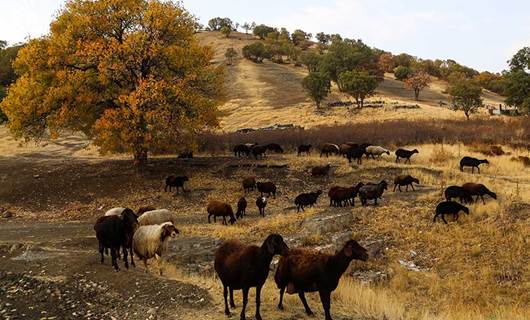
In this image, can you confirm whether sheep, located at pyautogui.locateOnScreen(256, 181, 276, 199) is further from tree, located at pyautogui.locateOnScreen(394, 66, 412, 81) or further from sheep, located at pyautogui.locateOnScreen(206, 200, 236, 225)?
tree, located at pyautogui.locateOnScreen(394, 66, 412, 81)

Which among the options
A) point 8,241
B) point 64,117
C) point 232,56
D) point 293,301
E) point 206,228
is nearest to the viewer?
point 293,301

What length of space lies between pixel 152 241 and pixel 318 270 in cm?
514

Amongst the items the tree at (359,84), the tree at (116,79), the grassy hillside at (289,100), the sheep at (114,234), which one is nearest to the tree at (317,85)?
the grassy hillside at (289,100)

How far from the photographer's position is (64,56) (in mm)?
27562

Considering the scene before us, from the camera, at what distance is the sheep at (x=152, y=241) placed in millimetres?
12297

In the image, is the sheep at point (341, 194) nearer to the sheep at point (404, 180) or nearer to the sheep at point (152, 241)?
the sheep at point (404, 180)

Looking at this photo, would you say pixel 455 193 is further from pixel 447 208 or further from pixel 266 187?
pixel 266 187

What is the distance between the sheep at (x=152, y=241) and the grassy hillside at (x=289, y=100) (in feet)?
76.1

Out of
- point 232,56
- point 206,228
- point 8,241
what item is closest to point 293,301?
point 206,228

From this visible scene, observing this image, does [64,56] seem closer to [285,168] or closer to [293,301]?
[285,168]

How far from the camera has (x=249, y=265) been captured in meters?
8.99

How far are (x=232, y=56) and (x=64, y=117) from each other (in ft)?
280

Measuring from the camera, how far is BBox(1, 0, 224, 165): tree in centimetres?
2606

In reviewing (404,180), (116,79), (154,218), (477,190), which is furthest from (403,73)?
(154,218)
